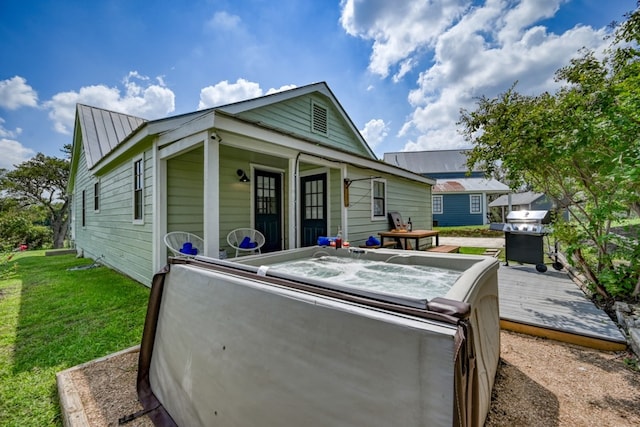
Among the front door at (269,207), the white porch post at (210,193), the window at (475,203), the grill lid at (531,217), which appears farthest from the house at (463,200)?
the white porch post at (210,193)

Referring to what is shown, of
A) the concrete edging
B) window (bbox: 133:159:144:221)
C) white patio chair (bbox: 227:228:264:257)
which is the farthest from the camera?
white patio chair (bbox: 227:228:264:257)

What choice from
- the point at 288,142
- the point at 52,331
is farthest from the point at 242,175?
the point at 52,331

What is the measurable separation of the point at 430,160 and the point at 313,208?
20802mm

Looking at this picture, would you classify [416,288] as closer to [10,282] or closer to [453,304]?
[453,304]

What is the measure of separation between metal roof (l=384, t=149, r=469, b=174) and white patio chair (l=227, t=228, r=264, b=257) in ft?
65.6

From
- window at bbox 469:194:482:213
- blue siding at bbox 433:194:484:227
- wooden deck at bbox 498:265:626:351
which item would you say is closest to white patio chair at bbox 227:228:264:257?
wooden deck at bbox 498:265:626:351

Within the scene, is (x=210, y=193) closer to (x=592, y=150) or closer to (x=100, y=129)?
(x=592, y=150)

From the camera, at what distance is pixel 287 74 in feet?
26.4

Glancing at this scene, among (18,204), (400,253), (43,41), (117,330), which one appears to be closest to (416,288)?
(400,253)

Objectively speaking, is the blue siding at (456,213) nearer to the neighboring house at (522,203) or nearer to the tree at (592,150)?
the neighboring house at (522,203)

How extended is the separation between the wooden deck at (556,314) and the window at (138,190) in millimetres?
6150

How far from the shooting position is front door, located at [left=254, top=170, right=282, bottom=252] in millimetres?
6270

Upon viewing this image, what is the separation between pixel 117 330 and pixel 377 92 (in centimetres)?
912

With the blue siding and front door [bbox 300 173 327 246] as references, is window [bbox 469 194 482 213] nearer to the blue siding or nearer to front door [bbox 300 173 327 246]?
the blue siding
